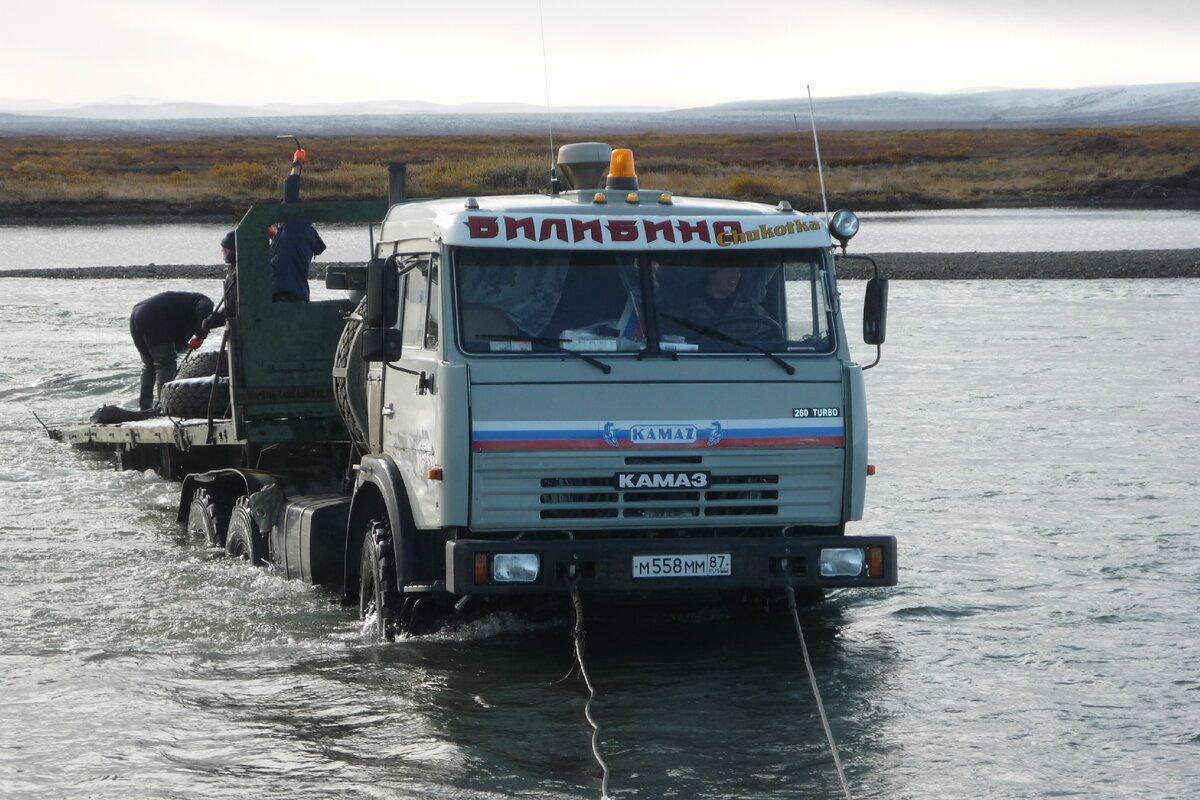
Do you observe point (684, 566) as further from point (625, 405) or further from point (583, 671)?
point (625, 405)

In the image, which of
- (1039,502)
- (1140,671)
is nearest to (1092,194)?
(1039,502)

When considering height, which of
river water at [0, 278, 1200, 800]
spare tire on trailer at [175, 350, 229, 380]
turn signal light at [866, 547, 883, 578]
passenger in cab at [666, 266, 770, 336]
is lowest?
river water at [0, 278, 1200, 800]

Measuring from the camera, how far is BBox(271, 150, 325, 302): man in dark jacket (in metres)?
11.0

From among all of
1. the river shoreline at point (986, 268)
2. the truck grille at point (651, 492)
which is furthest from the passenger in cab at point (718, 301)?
the river shoreline at point (986, 268)

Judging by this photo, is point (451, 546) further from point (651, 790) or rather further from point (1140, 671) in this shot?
point (1140, 671)

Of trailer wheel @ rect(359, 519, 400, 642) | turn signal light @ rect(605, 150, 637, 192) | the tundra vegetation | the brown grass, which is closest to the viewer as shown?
trailer wheel @ rect(359, 519, 400, 642)

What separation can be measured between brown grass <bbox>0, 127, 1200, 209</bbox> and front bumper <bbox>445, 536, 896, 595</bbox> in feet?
151

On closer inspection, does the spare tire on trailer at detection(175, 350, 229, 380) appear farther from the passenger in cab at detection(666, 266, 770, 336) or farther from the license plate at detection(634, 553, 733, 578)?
the license plate at detection(634, 553, 733, 578)

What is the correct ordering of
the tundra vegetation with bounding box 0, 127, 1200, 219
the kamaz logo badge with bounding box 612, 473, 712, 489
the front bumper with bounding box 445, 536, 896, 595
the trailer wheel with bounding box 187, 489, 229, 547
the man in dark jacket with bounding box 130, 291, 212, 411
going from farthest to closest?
the tundra vegetation with bounding box 0, 127, 1200, 219 → the man in dark jacket with bounding box 130, 291, 212, 411 → the trailer wheel with bounding box 187, 489, 229, 547 → the kamaz logo badge with bounding box 612, 473, 712, 489 → the front bumper with bounding box 445, 536, 896, 595

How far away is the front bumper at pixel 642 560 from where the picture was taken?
7574 mm

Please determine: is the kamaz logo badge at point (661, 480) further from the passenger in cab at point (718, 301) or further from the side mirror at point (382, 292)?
the side mirror at point (382, 292)

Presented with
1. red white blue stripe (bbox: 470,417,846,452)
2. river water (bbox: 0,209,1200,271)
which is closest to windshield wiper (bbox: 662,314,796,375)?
red white blue stripe (bbox: 470,417,846,452)

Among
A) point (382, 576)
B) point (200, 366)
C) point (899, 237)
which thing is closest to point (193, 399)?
point (200, 366)

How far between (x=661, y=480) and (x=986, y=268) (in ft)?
115
